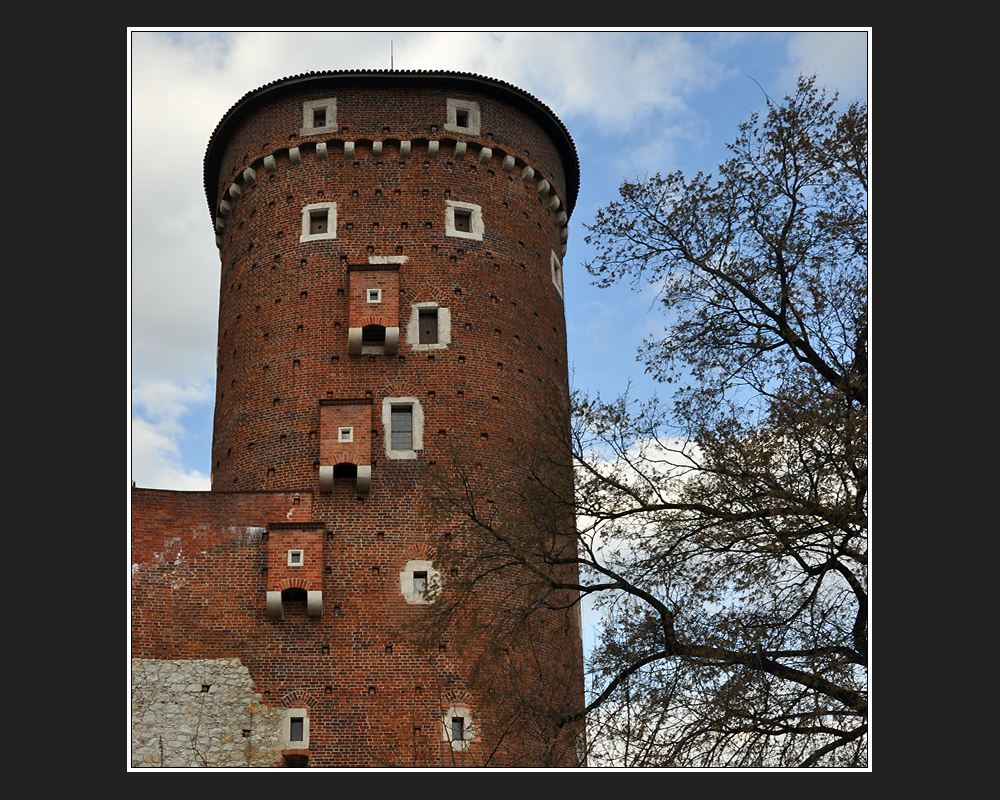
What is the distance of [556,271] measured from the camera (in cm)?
3269

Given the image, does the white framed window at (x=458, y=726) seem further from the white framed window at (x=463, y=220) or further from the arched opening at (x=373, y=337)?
the white framed window at (x=463, y=220)

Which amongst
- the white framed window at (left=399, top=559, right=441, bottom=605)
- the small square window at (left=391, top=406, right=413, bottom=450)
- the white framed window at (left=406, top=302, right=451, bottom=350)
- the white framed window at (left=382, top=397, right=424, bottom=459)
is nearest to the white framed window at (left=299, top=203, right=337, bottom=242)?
the white framed window at (left=406, top=302, right=451, bottom=350)

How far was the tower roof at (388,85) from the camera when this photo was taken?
31.1m

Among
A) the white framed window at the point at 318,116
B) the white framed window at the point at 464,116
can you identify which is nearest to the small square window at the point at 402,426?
the white framed window at the point at 464,116

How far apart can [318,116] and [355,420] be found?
8.07 metres

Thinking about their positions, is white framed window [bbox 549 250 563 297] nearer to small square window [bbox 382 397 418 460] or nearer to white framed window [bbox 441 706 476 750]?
small square window [bbox 382 397 418 460]

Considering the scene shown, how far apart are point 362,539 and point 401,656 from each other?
101 inches

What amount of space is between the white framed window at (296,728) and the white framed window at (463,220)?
11.2 meters

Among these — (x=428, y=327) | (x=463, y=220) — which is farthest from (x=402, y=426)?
(x=463, y=220)

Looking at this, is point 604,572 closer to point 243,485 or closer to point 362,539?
point 362,539

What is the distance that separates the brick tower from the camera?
25.7 m

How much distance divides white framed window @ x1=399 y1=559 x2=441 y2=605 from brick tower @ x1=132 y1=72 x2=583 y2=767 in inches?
2.4

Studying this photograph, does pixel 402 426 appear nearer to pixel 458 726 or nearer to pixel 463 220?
pixel 463 220

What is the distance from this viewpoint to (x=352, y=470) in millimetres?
27719
